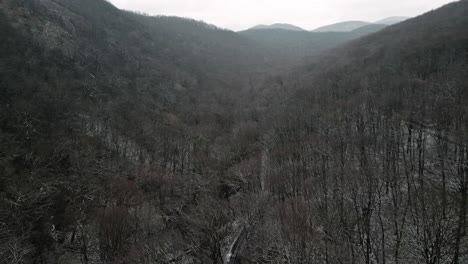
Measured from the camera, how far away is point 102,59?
247ft

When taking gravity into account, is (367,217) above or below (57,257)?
above

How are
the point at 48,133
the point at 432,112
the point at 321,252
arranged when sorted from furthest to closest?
the point at 48,133 < the point at 432,112 < the point at 321,252

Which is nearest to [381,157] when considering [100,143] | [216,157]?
[216,157]

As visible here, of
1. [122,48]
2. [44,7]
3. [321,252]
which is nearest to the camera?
[321,252]

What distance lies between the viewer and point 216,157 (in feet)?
154

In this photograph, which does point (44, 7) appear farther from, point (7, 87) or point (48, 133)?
point (48, 133)

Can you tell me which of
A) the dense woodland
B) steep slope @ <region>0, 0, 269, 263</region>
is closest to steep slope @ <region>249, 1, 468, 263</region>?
the dense woodland

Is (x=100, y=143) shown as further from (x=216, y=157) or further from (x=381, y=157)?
(x=381, y=157)

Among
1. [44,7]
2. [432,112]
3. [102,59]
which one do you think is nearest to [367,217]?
[432,112]

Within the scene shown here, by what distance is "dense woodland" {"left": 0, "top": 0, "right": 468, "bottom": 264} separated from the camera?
63.1ft

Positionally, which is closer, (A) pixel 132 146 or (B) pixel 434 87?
(B) pixel 434 87

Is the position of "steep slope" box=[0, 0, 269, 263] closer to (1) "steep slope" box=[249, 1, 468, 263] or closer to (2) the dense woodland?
(2) the dense woodland

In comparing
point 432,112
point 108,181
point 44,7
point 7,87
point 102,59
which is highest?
point 44,7

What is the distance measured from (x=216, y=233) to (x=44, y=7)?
8109cm
